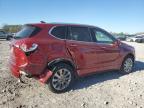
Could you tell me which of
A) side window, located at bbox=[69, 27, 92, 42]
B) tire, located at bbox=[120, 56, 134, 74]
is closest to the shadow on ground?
tire, located at bbox=[120, 56, 134, 74]

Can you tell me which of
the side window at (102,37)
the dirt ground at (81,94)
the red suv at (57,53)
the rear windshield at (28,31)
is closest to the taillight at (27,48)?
the red suv at (57,53)

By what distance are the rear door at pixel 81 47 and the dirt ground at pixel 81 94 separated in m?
0.69

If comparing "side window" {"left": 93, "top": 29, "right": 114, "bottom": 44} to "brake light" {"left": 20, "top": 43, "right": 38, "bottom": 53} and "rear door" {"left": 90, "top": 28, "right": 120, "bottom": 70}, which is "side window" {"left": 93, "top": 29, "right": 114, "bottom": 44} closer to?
"rear door" {"left": 90, "top": 28, "right": 120, "bottom": 70}

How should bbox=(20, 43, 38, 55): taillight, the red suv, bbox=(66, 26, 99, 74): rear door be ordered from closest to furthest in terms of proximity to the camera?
bbox=(20, 43, 38, 55): taillight
the red suv
bbox=(66, 26, 99, 74): rear door

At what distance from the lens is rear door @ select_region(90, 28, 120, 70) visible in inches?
294

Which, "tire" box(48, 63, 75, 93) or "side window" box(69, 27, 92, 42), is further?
"side window" box(69, 27, 92, 42)

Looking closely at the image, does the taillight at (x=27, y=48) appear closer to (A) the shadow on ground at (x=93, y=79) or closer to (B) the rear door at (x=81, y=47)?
(B) the rear door at (x=81, y=47)

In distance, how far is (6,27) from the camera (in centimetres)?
6650

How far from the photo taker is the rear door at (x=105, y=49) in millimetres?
7473

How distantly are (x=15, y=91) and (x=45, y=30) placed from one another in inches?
74.4

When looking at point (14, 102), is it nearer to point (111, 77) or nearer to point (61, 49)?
point (61, 49)

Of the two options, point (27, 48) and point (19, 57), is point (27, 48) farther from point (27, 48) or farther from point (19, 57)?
point (19, 57)

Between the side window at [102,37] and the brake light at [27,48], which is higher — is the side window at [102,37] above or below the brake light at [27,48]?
above

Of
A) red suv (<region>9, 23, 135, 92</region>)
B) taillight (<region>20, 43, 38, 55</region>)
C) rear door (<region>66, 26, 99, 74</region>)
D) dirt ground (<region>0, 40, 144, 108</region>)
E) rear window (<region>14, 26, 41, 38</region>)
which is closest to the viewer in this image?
dirt ground (<region>0, 40, 144, 108</region>)
